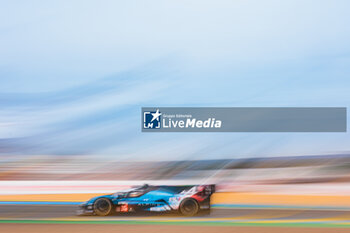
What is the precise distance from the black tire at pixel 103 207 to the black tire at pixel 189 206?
0.94 meters

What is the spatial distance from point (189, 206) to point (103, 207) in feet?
3.76

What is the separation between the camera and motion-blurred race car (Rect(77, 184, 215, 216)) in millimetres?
6367

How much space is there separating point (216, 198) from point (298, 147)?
1280mm

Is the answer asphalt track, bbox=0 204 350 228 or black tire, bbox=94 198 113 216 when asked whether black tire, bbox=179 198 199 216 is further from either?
black tire, bbox=94 198 113 216

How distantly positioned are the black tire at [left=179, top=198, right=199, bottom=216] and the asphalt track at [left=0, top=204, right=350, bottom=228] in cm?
7

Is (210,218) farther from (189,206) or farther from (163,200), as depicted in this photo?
(163,200)

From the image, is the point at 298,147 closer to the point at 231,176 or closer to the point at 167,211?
the point at 231,176

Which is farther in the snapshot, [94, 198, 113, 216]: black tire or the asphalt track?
[94, 198, 113, 216]: black tire

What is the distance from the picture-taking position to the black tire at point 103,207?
6.41 metres

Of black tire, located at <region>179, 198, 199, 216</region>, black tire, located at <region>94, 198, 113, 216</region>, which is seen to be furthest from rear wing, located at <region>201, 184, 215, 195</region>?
black tire, located at <region>94, 198, 113, 216</region>

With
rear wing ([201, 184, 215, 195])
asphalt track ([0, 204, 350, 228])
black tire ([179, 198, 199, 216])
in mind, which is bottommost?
asphalt track ([0, 204, 350, 228])

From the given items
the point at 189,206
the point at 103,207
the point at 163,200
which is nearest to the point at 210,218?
the point at 189,206

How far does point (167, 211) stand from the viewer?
6.39 metres

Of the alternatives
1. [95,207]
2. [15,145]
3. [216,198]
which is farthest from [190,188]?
[15,145]
